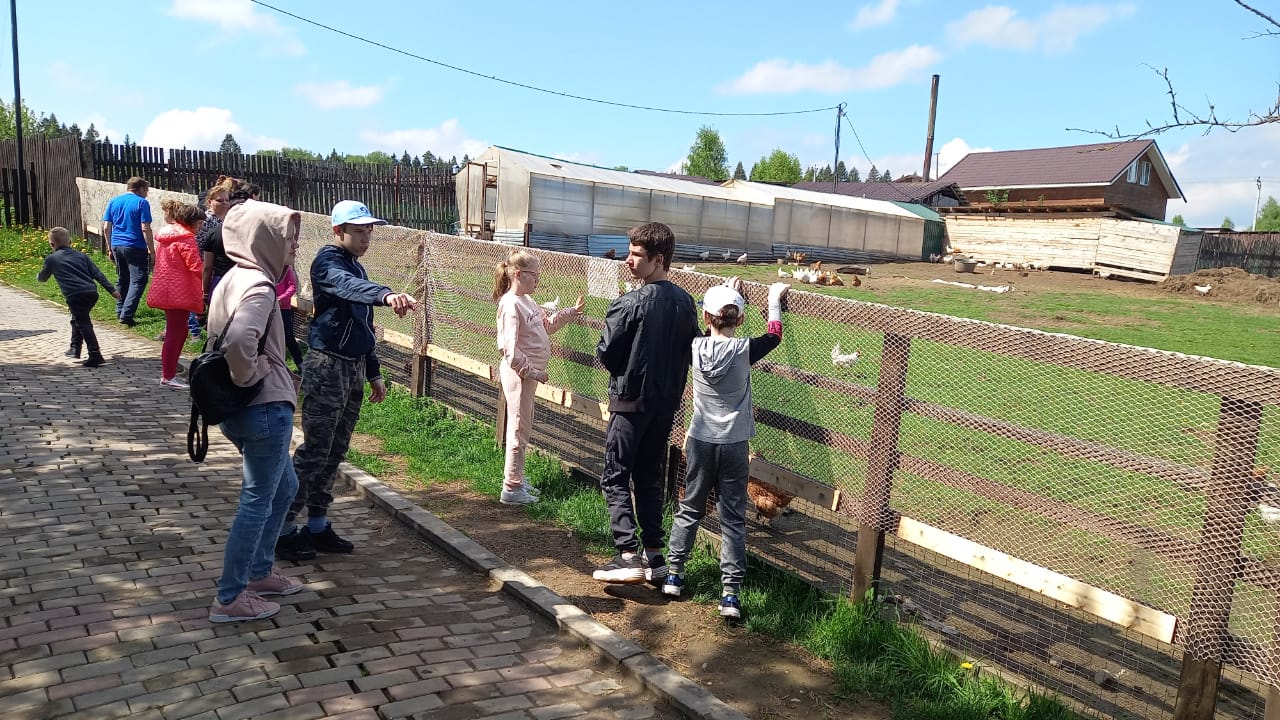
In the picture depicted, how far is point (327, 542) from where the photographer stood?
5.08 metres

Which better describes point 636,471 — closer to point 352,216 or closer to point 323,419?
point 323,419

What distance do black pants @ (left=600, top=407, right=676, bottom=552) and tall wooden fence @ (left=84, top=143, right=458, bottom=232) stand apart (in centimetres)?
1682

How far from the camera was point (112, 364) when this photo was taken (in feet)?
32.1

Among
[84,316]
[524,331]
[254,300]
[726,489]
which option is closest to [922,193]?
[84,316]

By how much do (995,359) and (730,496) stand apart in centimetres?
142

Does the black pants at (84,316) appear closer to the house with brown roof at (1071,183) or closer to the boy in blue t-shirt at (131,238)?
the boy in blue t-shirt at (131,238)

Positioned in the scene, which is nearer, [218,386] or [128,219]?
[218,386]

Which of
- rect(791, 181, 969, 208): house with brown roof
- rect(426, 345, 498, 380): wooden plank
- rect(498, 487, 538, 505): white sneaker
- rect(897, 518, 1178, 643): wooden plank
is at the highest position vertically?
rect(791, 181, 969, 208): house with brown roof

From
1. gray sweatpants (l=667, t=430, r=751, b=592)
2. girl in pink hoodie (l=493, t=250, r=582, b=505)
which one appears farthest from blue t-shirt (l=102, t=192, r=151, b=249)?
gray sweatpants (l=667, t=430, r=751, b=592)

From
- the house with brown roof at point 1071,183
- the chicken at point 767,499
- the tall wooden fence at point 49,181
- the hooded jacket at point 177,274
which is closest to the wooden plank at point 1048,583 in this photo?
the chicken at point 767,499

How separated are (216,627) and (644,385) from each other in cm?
230

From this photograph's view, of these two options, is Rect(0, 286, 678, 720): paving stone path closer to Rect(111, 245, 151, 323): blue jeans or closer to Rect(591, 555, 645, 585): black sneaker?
Rect(591, 555, 645, 585): black sneaker

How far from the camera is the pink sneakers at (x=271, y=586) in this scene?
4316 mm

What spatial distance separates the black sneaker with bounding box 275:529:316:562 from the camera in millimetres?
4898
